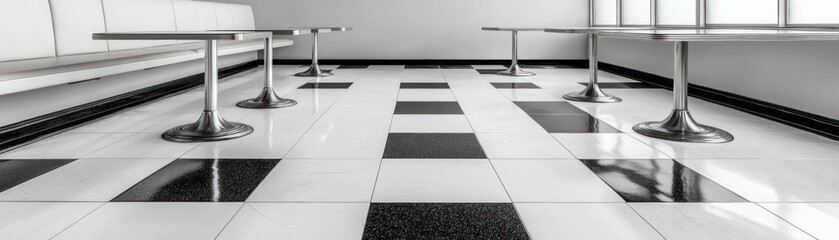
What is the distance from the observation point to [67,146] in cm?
221

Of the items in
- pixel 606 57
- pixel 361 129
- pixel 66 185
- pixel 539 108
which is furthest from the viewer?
pixel 606 57

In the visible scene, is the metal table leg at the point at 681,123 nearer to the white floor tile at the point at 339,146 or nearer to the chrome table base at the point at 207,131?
the white floor tile at the point at 339,146

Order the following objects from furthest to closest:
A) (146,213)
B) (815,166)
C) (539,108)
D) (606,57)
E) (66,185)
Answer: (606,57) → (539,108) → (815,166) → (66,185) → (146,213)

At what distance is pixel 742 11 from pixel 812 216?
2.64 meters

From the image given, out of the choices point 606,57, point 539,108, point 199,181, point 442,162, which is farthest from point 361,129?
point 606,57

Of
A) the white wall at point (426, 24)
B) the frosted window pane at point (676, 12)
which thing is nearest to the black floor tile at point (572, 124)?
the frosted window pane at point (676, 12)

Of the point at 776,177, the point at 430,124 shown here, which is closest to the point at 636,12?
the point at 430,124

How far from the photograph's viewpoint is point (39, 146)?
222 cm

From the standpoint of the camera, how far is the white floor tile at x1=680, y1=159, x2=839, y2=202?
4.98 ft

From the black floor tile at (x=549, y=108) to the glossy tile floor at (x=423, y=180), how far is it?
0.24 ft

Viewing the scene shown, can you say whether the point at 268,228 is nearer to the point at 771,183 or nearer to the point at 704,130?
the point at 771,183

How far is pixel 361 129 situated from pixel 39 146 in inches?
54.6

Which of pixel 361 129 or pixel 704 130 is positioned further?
pixel 361 129

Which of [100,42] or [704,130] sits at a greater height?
[100,42]
